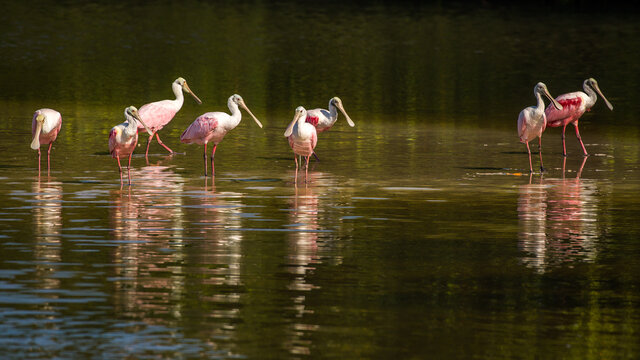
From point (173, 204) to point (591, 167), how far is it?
8195mm

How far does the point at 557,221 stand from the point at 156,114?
32.6 ft

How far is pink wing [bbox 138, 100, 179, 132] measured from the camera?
24031 mm

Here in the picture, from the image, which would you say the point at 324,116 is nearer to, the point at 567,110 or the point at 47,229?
the point at 567,110

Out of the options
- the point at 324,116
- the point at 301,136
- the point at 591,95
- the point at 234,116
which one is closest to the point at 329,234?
the point at 301,136

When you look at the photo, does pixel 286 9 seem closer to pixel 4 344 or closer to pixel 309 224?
pixel 309 224

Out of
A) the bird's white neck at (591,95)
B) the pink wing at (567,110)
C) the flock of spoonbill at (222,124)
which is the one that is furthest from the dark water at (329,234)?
the bird's white neck at (591,95)

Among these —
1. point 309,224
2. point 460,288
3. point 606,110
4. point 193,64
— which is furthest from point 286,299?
point 193,64

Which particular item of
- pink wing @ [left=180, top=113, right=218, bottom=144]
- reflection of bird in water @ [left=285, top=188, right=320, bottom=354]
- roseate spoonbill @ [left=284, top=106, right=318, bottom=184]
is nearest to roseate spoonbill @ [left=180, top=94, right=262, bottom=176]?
pink wing @ [left=180, top=113, right=218, bottom=144]

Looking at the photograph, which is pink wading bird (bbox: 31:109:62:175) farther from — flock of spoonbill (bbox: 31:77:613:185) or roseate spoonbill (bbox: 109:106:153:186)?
roseate spoonbill (bbox: 109:106:153:186)

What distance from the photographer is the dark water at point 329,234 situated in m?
10.8

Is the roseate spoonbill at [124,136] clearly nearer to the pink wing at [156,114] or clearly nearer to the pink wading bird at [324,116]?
the pink wing at [156,114]

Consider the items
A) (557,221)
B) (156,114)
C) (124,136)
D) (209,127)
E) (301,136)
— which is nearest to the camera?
(557,221)

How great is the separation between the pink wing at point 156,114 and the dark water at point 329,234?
658 mm

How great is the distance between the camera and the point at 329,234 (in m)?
15.4
